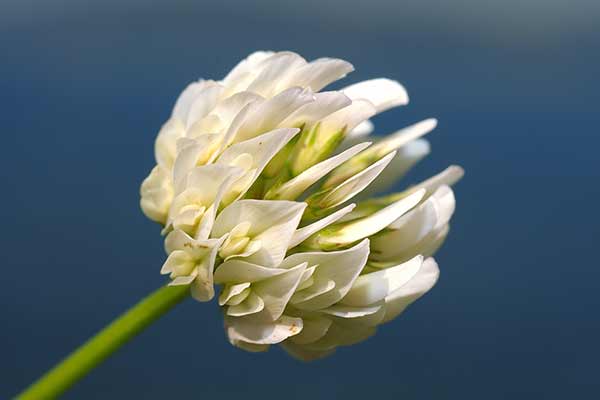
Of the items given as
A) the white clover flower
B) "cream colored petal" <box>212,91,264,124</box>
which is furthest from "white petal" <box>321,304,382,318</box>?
"cream colored petal" <box>212,91,264,124</box>

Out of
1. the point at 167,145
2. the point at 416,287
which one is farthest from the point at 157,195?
the point at 416,287

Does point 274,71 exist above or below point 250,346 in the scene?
above

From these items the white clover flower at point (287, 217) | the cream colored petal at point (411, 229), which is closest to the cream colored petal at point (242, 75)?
the white clover flower at point (287, 217)

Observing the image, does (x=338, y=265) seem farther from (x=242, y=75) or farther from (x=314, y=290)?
(x=242, y=75)

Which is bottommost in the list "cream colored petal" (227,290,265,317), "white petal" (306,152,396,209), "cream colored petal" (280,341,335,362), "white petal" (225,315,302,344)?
"cream colored petal" (280,341,335,362)

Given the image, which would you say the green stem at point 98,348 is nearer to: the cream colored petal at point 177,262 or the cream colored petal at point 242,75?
the cream colored petal at point 177,262

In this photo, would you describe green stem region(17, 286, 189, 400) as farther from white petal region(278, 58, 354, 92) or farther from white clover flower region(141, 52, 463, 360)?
white petal region(278, 58, 354, 92)
